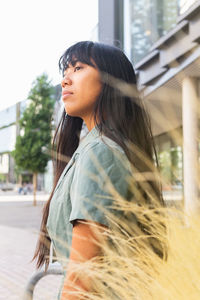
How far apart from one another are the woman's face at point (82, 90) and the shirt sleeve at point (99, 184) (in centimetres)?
25

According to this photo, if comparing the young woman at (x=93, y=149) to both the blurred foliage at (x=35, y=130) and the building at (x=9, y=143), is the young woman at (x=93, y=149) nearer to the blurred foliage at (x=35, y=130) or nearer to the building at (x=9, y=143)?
the blurred foliage at (x=35, y=130)

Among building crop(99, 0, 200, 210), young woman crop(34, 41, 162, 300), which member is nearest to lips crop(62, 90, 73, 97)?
young woman crop(34, 41, 162, 300)

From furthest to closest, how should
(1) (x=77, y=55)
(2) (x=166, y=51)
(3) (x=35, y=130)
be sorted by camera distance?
(3) (x=35, y=130) < (2) (x=166, y=51) < (1) (x=77, y=55)

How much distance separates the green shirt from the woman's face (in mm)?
154


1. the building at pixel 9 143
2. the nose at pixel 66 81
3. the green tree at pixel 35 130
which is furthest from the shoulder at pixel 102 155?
the building at pixel 9 143

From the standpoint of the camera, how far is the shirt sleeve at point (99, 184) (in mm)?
1064

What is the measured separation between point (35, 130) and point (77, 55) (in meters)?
24.2

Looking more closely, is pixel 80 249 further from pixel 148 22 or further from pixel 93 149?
pixel 148 22

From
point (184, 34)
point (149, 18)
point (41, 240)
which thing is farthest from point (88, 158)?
point (149, 18)

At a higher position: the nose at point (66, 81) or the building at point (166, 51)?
the building at point (166, 51)

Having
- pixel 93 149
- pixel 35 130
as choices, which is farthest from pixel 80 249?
pixel 35 130

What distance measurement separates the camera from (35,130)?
2527cm

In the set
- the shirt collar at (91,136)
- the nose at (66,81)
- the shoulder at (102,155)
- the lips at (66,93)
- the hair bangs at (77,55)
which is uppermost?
the hair bangs at (77,55)

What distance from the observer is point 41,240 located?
1.58 m
